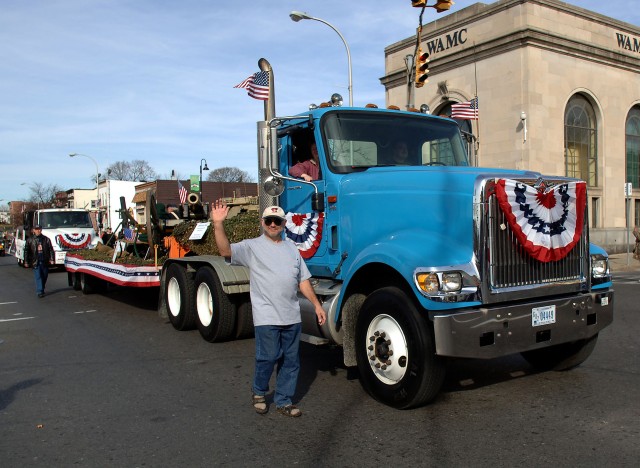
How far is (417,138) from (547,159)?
18.9 meters

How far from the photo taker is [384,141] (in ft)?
19.9

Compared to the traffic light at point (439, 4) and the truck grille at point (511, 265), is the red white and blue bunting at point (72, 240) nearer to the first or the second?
the traffic light at point (439, 4)

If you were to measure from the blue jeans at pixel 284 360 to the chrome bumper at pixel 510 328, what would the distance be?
3.78 feet

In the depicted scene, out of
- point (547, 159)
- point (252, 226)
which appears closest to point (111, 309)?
point (252, 226)

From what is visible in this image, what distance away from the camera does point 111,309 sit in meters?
10.9

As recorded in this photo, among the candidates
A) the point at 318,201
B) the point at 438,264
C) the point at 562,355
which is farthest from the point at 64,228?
the point at 438,264

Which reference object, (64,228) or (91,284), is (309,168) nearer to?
(91,284)

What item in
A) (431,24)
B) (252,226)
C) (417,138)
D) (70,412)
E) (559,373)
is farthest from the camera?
(431,24)

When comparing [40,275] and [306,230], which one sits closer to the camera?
[306,230]

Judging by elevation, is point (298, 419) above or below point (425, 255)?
below

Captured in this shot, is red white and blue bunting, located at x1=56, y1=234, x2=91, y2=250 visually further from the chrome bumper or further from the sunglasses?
the chrome bumper

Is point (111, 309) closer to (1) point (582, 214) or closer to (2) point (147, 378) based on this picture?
(2) point (147, 378)

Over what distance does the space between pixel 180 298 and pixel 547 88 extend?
774 inches

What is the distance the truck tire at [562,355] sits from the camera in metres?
5.64
